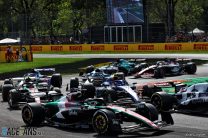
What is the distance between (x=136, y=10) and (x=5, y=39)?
1747 cm

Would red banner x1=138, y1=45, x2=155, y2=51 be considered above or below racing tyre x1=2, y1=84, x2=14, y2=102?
above

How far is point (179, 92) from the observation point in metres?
14.7

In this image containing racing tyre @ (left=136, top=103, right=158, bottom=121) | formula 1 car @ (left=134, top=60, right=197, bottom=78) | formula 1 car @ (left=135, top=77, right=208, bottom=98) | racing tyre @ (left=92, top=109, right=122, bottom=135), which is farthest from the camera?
formula 1 car @ (left=134, top=60, right=197, bottom=78)

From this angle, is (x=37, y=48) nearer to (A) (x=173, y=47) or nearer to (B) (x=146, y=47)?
(B) (x=146, y=47)

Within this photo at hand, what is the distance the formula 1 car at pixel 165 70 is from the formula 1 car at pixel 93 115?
12600 mm

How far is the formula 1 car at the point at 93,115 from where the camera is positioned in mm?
10586

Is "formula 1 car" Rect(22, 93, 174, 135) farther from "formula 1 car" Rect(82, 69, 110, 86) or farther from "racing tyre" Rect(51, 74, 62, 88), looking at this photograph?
"racing tyre" Rect(51, 74, 62, 88)

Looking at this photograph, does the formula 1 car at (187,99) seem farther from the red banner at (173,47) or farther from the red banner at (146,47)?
the red banner at (146,47)

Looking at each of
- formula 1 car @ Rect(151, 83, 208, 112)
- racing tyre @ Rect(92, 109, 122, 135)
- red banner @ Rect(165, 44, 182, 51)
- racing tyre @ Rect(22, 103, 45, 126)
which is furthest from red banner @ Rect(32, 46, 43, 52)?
racing tyre @ Rect(92, 109, 122, 135)

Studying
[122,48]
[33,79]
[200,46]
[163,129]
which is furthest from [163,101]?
[122,48]

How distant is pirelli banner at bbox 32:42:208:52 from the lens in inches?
1779

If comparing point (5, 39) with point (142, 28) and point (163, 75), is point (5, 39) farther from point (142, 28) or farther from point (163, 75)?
point (163, 75)

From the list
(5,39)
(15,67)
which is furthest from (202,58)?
(5,39)

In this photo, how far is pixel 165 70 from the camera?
83.7ft
